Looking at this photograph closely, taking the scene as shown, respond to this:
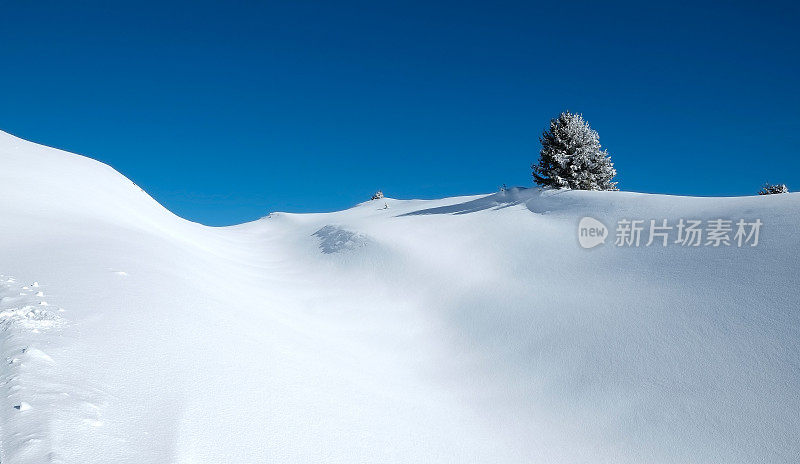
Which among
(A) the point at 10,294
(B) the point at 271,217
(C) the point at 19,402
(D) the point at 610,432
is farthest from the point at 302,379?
(B) the point at 271,217

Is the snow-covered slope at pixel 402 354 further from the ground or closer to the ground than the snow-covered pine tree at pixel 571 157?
closer to the ground

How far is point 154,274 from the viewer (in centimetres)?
678

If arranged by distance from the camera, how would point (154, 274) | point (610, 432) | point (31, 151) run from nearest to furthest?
point (610, 432) → point (154, 274) → point (31, 151)

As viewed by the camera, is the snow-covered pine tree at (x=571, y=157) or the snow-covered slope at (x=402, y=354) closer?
the snow-covered slope at (x=402, y=354)

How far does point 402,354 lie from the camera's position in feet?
26.0

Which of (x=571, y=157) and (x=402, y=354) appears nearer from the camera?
(x=402, y=354)

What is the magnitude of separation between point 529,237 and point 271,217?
29390mm

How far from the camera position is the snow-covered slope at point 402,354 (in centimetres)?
355

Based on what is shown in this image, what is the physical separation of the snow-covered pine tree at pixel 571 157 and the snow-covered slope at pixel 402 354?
9.37 m

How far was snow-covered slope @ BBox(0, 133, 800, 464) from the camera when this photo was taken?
3.55 meters

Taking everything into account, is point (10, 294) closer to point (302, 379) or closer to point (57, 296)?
point (57, 296)

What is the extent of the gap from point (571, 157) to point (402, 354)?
17.0m

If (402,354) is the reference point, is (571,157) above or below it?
above

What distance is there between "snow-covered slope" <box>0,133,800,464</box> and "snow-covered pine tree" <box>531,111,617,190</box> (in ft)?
30.7
